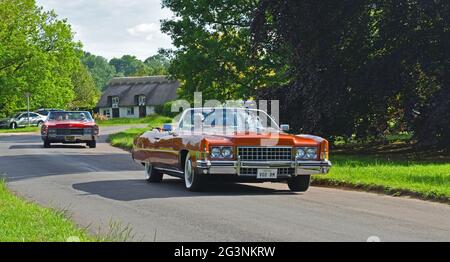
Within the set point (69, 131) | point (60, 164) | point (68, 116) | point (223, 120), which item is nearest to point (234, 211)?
point (223, 120)

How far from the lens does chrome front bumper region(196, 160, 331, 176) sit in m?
12.5

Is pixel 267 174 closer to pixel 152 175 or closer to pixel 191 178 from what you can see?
pixel 191 178

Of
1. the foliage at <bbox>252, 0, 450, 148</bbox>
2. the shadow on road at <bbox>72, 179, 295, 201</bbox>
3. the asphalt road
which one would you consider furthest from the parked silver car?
the shadow on road at <bbox>72, 179, 295, 201</bbox>

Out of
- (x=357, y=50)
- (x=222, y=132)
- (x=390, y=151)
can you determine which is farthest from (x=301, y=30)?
(x=222, y=132)

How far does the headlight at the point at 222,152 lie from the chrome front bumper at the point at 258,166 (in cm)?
14

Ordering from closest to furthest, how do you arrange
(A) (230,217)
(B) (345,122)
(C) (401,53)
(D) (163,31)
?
(A) (230,217) → (C) (401,53) → (B) (345,122) → (D) (163,31)

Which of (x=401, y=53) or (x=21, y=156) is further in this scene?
(x=21, y=156)

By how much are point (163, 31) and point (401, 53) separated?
1849 centimetres

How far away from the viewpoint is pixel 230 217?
385 inches

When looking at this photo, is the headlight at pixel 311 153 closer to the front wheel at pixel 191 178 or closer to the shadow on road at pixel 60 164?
the front wheel at pixel 191 178

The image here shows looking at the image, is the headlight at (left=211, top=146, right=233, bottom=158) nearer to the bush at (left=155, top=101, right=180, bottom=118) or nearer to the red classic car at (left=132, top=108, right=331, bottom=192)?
the red classic car at (left=132, top=108, right=331, bottom=192)

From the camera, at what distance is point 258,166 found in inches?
502

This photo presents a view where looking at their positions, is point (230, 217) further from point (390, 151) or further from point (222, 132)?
point (390, 151)

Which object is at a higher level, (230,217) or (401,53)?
(401,53)
